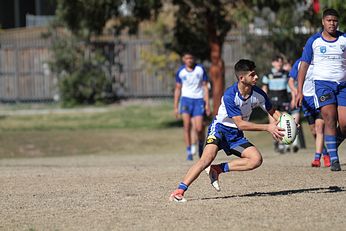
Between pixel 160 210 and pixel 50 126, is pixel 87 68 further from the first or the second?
pixel 160 210

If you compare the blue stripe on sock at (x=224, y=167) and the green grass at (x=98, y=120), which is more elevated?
the blue stripe on sock at (x=224, y=167)

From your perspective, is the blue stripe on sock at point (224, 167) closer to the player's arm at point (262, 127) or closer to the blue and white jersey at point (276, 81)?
the player's arm at point (262, 127)

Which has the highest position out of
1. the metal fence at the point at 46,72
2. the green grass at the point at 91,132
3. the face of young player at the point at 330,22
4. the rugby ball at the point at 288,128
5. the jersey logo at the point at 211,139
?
the face of young player at the point at 330,22

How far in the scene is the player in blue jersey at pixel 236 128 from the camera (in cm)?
1041

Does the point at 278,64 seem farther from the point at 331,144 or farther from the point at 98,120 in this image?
the point at 98,120

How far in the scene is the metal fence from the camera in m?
36.2

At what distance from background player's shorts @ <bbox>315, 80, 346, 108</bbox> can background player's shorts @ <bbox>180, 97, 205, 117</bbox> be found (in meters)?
5.97

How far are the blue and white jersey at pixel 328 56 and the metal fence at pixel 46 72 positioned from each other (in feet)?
73.0

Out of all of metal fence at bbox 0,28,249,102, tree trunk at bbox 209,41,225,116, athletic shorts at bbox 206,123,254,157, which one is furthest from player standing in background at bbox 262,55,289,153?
metal fence at bbox 0,28,249,102

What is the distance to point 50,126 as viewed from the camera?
98.2 feet

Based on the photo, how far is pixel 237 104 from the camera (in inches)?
415

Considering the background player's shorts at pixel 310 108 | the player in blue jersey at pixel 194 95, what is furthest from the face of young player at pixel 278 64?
the background player's shorts at pixel 310 108

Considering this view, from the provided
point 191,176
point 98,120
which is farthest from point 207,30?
point 191,176

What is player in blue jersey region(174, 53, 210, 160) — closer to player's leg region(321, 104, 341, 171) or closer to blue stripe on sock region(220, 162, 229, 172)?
player's leg region(321, 104, 341, 171)
